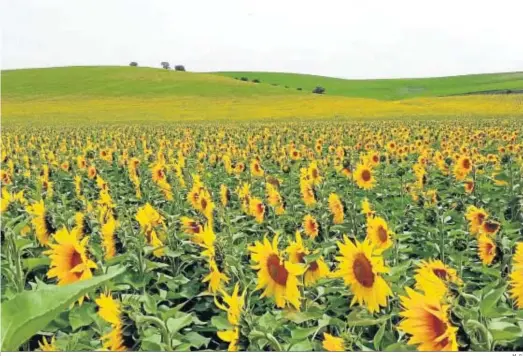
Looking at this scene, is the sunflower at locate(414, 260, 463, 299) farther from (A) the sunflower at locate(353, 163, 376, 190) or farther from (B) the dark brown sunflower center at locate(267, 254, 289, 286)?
(A) the sunflower at locate(353, 163, 376, 190)

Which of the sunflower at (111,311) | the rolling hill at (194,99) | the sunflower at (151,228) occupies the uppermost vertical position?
the sunflower at (111,311)

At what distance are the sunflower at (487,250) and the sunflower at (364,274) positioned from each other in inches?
41.5

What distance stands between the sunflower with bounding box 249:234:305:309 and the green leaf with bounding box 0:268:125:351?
1.81 m

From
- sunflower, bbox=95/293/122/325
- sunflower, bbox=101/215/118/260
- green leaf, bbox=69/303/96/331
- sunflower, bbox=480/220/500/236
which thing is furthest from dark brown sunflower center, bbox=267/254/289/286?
sunflower, bbox=480/220/500/236

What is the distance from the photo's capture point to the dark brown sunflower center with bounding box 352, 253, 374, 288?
2211 millimetres

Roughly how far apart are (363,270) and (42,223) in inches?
77.7

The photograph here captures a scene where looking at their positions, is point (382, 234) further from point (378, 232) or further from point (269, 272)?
point (269, 272)

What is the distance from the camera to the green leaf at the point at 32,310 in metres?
0.48

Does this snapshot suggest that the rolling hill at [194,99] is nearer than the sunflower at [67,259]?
No

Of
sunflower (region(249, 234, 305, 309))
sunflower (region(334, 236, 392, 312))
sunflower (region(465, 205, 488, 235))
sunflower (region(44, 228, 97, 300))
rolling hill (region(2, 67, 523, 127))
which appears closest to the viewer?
sunflower (region(334, 236, 392, 312))

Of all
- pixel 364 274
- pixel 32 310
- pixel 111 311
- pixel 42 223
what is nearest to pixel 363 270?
pixel 364 274

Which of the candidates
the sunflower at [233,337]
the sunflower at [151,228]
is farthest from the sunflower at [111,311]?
the sunflower at [151,228]

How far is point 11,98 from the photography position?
47.5 m

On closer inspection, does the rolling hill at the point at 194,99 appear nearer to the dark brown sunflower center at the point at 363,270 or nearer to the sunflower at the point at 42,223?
the sunflower at the point at 42,223
